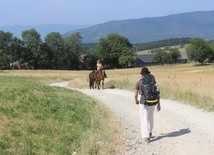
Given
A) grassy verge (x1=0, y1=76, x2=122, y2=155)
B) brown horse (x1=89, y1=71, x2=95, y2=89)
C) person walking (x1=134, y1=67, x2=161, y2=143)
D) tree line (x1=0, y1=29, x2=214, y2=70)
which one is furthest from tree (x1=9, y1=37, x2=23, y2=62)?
person walking (x1=134, y1=67, x2=161, y2=143)

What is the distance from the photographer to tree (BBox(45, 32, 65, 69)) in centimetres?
12900

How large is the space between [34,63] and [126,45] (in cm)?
2930

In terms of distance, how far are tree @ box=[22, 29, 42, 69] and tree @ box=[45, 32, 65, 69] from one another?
3.79 meters

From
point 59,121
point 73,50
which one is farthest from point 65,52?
point 59,121

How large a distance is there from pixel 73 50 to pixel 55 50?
18.5ft

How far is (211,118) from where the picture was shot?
1684 cm

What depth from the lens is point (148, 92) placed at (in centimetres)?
1312

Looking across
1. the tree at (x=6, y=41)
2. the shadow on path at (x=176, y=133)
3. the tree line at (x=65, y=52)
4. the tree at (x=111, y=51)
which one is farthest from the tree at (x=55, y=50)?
the shadow on path at (x=176, y=133)

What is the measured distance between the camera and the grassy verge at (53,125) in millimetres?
13664

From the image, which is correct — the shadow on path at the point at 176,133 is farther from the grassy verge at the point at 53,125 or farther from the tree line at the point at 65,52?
the tree line at the point at 65,52

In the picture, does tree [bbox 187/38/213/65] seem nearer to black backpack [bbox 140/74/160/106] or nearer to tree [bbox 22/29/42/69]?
tree [bbox 22/29/42/69]

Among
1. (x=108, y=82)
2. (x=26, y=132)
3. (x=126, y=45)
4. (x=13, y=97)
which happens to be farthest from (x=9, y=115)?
(x=126, y=45)

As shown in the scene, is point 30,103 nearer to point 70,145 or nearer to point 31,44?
point 70,145

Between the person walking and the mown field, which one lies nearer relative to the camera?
the person walking
